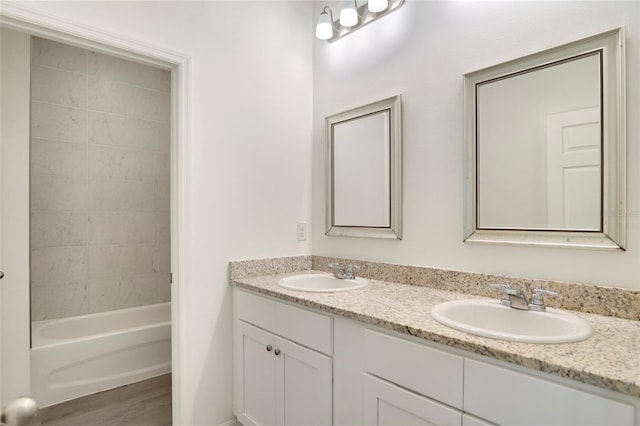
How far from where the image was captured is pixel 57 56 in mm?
2725

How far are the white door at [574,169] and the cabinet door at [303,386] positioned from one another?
1073mm

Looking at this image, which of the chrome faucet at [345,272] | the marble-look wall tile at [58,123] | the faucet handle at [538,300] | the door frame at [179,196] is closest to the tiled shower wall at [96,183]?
the marble-look wall tile at [58,123]

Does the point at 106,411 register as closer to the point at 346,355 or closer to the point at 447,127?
the point at 346,355

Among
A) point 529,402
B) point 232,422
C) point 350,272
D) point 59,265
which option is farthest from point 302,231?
point 59,265

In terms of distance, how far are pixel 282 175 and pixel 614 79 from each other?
5.27 feet

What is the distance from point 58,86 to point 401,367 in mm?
3122

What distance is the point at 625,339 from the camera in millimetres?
1014

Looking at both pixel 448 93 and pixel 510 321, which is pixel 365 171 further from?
pixel 510 321

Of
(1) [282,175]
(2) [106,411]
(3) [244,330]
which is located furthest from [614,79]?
(2) [106,411]

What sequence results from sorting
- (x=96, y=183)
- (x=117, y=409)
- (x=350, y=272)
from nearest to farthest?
(x=350, y=272), (x=117, y=409), (x=96, y=183)

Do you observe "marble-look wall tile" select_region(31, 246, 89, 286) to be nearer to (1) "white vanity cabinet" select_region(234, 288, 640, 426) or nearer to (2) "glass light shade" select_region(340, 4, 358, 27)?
(1) "white vanity cabinet" select_region(234, 288, 640, 426)

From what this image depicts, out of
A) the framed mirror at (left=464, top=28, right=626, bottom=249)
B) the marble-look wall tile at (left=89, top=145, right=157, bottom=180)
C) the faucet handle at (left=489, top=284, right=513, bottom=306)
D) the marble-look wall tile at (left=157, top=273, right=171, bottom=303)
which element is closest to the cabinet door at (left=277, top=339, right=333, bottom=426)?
the faucet handle at (left=489, top=284, right=513, bottom=306)

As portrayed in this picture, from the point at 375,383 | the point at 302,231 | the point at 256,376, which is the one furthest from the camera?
the point at 302,231

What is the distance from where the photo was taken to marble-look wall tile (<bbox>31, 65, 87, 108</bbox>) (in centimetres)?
265
